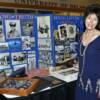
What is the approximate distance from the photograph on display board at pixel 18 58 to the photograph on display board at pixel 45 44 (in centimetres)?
17

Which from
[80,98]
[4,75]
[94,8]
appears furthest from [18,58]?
[94,8]

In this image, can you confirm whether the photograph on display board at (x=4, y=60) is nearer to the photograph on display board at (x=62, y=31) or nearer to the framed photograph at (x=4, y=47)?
the framed photograph at (x=4, y=47)

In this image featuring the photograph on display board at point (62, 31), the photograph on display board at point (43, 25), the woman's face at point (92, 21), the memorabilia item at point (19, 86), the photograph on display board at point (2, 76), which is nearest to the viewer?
the memorabilia item at point (19, 86)

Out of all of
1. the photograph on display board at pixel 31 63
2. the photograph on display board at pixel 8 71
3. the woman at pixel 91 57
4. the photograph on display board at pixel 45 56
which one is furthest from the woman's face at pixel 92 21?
the photograph on display board at pixel 8 71

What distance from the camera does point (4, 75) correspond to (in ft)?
6.07

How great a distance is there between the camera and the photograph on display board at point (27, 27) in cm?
197

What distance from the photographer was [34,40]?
2.04m

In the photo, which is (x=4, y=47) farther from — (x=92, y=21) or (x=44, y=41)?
(x=92, y=21)

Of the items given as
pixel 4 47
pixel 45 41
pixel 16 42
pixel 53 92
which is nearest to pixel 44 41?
Result: pixel 45 41

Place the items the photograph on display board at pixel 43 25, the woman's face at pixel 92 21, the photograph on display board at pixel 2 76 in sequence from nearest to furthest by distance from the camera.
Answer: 1. the woman's face at pixel 92 21
2. the photograph on display board at pixel 2 76
3. the photograph on display board at pixel 43 25

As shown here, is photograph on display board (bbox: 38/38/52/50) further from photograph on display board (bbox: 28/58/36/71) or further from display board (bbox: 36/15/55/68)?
photograph on display board (bbox: 28/58/36/71)

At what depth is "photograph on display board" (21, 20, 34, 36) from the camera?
1971 millimetres

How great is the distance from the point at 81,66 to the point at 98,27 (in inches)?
13.0

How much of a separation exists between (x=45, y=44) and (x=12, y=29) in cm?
34
